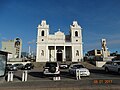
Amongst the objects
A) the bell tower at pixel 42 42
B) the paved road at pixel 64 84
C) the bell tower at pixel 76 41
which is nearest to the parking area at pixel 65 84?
the paved road at pixel 64 84

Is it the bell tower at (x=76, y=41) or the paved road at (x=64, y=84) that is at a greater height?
the bell tower at (x=76, y=41)

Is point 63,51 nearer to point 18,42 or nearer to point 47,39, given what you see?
→ point 47,39

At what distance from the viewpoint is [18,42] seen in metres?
59.0

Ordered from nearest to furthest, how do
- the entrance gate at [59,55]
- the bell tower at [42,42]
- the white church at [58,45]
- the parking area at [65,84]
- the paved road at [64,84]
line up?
the paved road at [64,84]
the parking area at [65,84]
the bell tower at [42,42]
the white church at [58,45]
the entrance gate at [59,55]

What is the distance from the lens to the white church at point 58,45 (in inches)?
2036

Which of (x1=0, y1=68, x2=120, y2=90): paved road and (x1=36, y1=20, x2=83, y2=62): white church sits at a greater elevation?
(x1=36, y1=20, x2=83, y2=62): white church

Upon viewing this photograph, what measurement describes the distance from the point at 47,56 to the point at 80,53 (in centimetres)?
1180

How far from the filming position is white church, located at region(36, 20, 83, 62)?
51.7m

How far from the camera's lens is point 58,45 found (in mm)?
52500

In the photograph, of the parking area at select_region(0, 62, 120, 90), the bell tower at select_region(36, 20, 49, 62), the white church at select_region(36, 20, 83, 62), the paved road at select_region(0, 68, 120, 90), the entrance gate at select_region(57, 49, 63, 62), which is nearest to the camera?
the paved road at select_region(0, 68, 120, 90)

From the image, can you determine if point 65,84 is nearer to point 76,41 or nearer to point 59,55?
point 76,41

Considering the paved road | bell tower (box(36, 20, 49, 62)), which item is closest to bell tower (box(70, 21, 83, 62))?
bell tower (box(36, 20, 49, 62))

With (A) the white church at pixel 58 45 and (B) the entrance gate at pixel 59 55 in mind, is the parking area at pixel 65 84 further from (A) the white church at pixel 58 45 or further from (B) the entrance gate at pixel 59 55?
(B) the entrance gate at pixel 59 55

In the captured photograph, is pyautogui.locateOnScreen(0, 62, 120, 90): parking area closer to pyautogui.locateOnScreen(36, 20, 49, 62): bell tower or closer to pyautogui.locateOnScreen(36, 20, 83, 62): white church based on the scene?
pyautogui.locateOnScreen(36, 20, 49, 62): bell tower
